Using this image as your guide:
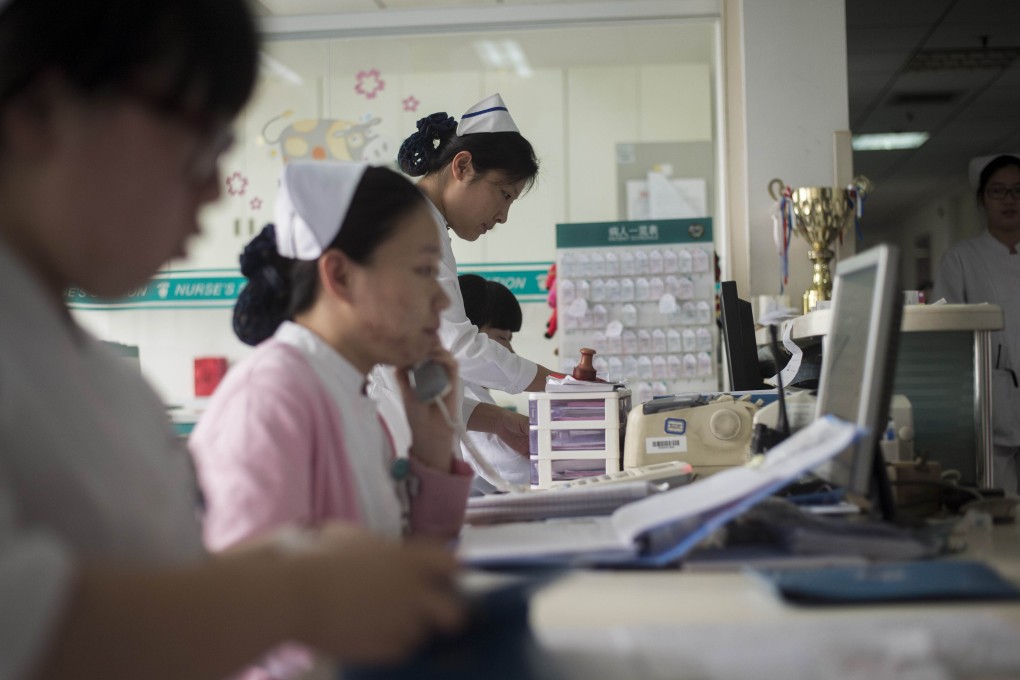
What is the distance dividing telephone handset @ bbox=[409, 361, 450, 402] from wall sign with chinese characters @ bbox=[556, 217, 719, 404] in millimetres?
2841

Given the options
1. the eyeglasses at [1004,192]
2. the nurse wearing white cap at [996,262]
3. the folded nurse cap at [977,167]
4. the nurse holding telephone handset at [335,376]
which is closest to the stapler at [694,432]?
the nurse holding telephone handset at [335,376]

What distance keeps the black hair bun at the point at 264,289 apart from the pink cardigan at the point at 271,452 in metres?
0.17

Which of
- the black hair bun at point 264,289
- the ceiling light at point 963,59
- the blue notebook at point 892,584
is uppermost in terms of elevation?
the ceiling light at point 963,59

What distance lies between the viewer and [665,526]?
3.80ft

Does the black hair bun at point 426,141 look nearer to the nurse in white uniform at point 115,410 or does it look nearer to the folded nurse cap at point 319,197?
the folded nurse cap at point 319,197

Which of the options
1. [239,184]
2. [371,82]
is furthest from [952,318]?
[239,184]

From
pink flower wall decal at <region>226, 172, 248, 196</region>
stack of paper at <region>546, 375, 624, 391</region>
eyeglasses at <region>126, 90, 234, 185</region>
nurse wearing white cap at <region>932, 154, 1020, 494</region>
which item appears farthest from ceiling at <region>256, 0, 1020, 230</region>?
eyeglasses at <region>126, 90, 234, 185</region>

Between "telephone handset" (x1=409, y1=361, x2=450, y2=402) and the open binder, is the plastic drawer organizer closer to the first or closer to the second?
"telephone handset" (x1=409, y1=361, x2=450, y2=402)

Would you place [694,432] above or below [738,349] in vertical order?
below

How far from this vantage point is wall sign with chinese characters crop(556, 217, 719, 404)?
4.25 meters

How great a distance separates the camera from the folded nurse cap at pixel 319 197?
1.23 metres

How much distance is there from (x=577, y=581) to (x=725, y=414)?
3.17 ft

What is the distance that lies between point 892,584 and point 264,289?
873mm

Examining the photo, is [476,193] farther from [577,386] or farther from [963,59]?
[963,59]
